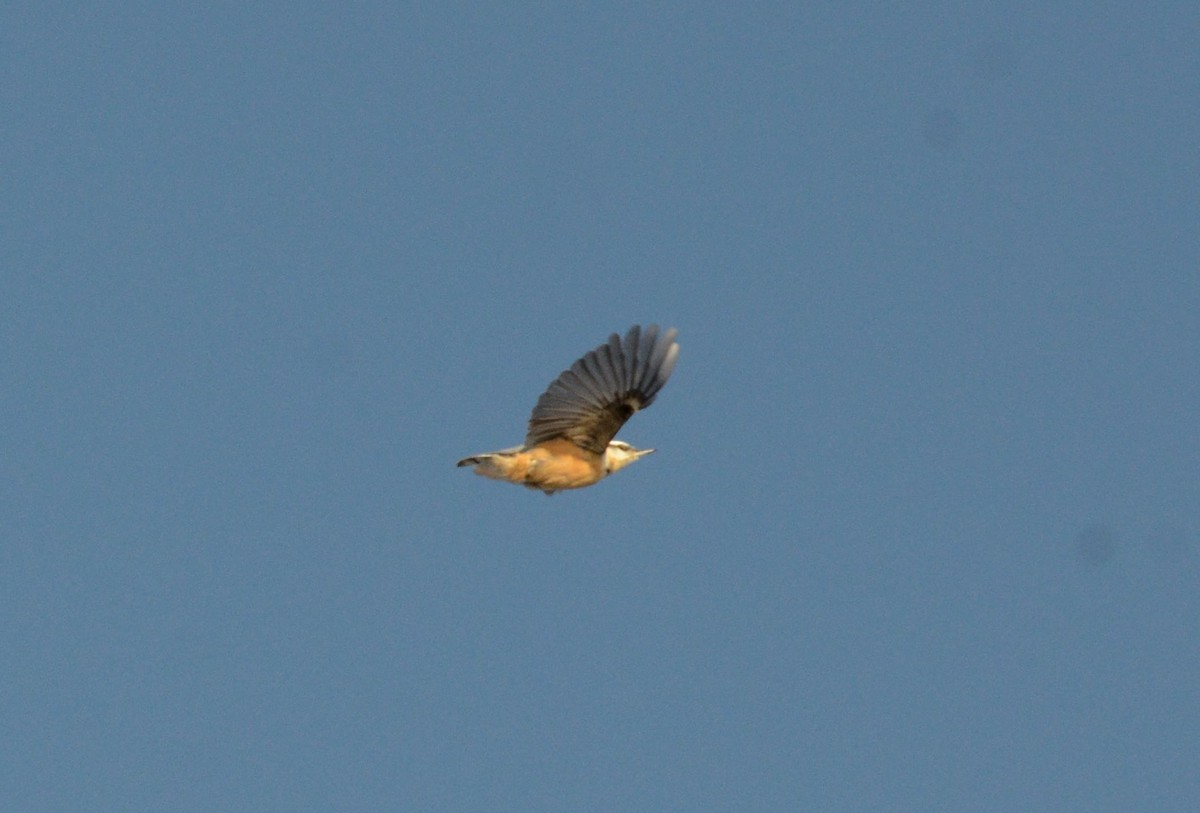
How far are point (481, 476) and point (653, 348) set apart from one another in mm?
2498

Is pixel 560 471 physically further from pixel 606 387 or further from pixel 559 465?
pixel 606 387

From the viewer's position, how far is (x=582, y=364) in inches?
1436

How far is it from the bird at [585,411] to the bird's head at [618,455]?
21cm

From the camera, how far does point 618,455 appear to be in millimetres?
38031

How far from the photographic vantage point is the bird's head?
3788 centimetres

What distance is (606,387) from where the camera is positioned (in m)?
36.8

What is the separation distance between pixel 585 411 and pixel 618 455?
1.24 m

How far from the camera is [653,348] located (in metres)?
36.8

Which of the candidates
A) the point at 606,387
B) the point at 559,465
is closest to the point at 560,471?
the point at 559,465

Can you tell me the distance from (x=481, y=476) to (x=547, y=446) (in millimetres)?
840

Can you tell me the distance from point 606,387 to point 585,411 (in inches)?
15.6

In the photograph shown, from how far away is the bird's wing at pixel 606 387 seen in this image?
120 feet

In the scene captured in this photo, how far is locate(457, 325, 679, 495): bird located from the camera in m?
36.6

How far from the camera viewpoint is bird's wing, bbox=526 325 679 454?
120ft
